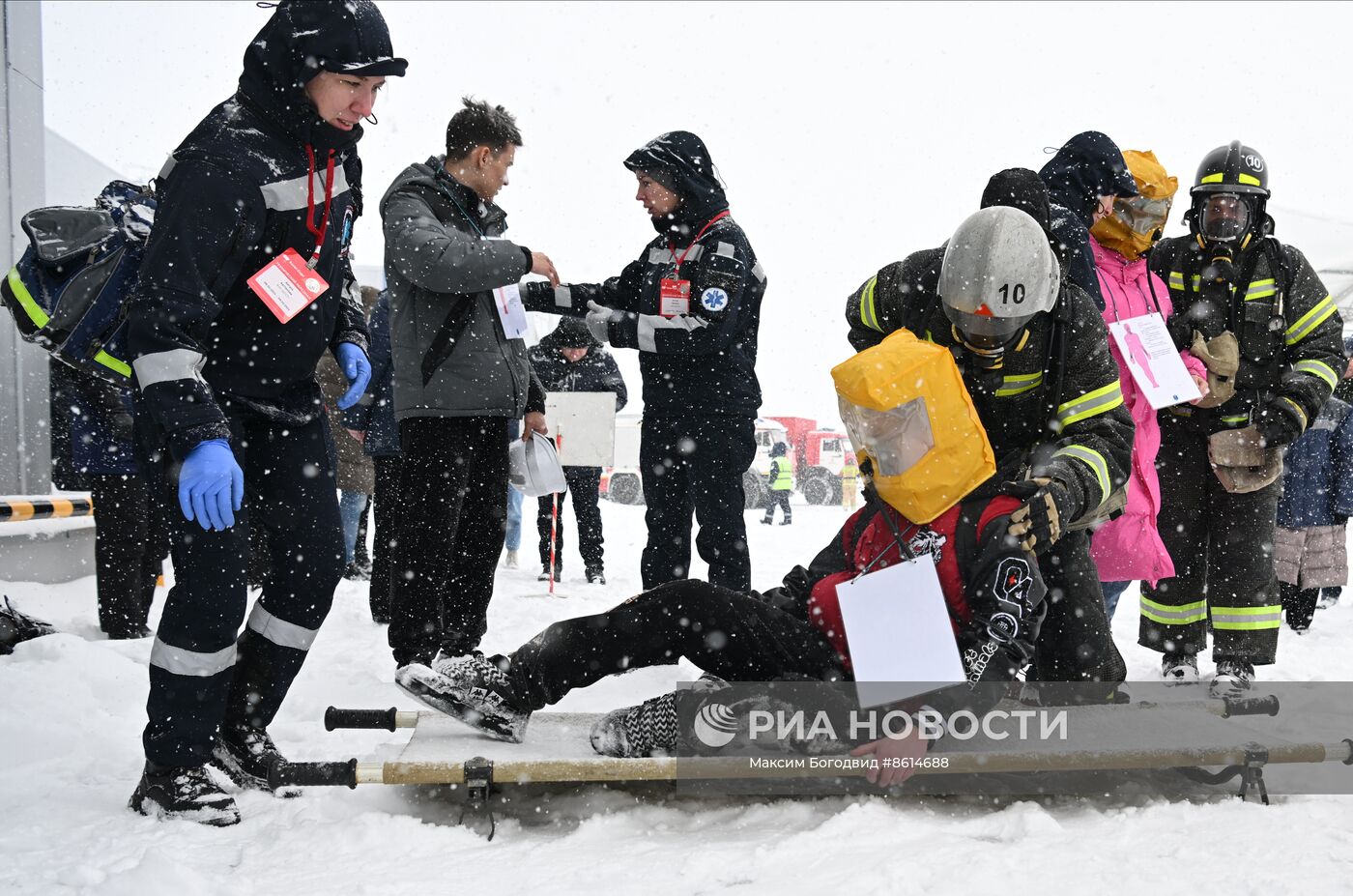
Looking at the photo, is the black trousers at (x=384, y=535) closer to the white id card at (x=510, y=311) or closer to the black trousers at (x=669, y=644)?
the white id card at (x=510, y=311)

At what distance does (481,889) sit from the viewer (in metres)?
2.17

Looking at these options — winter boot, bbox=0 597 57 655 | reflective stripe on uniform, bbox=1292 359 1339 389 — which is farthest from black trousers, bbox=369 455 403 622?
reflective stripe on uniform, bbox=1292 359 1339 389

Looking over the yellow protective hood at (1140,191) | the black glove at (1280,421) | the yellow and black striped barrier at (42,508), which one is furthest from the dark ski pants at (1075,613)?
the yellow and black striped barrier at (42,508)

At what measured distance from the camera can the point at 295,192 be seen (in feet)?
8.84

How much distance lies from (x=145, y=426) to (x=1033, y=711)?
254 cm

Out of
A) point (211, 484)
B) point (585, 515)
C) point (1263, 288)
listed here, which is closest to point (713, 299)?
point (211, 484)

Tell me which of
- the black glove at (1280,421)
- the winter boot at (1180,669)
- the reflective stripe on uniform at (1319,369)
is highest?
the reflective stripe on uniform at (1319,369)

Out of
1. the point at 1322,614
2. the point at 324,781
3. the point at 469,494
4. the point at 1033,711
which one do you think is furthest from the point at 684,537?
the point at 1322,614

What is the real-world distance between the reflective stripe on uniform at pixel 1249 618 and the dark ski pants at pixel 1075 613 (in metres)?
1.01

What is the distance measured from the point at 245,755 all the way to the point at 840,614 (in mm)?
1720

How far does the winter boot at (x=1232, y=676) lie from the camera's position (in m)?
4.08

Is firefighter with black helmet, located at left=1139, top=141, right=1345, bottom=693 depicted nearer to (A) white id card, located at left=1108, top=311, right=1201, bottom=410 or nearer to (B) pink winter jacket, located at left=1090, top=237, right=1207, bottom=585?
(B) pink winter jacket, located at left=1090, top=237, right=1207, bottom=585

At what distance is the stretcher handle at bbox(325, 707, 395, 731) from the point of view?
9.38ft

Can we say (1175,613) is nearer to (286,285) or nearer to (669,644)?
(669,644)
